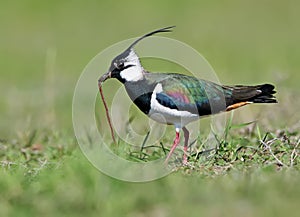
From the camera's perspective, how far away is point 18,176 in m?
6.47

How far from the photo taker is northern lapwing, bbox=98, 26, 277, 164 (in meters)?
7.06

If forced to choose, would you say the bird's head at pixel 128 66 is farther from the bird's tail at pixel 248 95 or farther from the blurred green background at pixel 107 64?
the blurred green background at pixel 107 64

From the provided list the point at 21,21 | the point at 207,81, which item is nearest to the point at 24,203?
the point at 207,81

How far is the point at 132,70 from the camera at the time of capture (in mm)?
7195

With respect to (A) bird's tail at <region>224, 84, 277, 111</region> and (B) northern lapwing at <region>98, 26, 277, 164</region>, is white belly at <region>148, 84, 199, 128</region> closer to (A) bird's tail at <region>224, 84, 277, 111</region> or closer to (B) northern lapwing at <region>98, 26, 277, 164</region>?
(B) northern lapwing at <region>98, 26, 277, 164</region>

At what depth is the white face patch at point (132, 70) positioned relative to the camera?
23.5 ft

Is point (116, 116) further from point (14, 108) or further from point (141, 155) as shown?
point (14, 108)

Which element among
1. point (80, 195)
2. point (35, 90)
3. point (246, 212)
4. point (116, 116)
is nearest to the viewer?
point (246, 212)

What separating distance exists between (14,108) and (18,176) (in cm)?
666

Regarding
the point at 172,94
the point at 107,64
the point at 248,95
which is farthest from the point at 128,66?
the point at 107,64

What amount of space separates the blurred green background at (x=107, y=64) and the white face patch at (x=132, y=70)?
101 centimetres

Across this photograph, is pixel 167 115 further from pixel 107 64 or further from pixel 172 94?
pixel 107 64

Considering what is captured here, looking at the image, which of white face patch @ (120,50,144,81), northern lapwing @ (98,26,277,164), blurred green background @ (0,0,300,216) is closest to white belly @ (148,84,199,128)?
northern lapwing @ (98,26,277,164)

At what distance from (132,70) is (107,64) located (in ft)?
6.86
